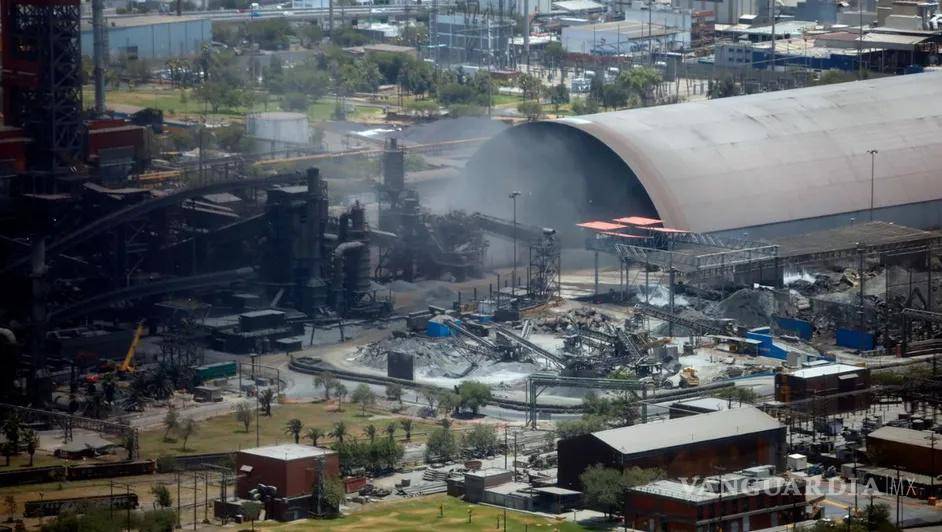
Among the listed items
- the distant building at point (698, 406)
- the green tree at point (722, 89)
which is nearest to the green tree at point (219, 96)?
the green tree at point (722, 89)

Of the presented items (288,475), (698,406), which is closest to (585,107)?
(698,406)

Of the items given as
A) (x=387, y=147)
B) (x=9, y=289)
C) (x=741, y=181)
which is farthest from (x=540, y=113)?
(x=9, y=289)

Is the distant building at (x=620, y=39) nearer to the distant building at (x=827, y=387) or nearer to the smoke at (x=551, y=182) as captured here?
the smoke at (x=551, y=182)

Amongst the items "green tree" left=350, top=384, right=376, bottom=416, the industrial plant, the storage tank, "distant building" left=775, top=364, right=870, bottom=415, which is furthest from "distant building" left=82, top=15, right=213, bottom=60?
"distant building" left=775, top=364, right=870, bottom=415

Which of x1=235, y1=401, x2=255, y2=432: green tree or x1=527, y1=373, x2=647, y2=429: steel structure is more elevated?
x1=527, y1=373, x2=647, y2=429: steel structure

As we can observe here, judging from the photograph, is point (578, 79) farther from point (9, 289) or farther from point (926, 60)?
point (9, 289)

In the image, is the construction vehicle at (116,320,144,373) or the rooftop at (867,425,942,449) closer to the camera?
the rooftop at (867,425,942,449)

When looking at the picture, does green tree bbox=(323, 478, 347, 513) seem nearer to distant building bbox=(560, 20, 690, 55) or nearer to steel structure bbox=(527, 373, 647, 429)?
steel structure bbox=(527, 373, 647, 429)
